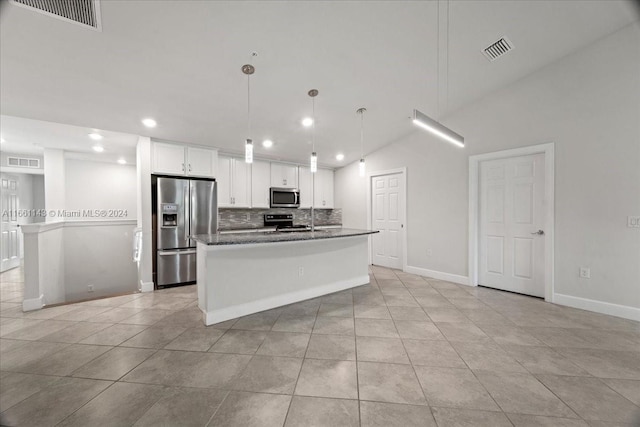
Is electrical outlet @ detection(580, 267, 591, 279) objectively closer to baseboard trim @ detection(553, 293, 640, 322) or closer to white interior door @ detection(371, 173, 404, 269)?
baseboard trim @ detection(553, 293, 640, 322)

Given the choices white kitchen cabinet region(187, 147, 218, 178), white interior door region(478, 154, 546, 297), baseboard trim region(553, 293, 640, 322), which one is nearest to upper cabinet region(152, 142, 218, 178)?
white kitchen cabinet region(187, 147, 218, 178)

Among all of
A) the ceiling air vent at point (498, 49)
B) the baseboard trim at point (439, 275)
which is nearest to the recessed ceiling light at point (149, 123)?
the ceiling air vent at point (498, 49)

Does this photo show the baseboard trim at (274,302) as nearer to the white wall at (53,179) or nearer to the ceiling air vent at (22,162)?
the white wall at (53,179)

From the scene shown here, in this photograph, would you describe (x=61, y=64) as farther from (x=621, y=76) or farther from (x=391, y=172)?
(x=621, y=76)

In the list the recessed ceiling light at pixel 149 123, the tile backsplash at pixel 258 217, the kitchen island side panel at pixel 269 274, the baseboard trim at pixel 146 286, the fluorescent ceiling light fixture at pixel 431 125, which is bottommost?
the baseboard trim at pixel 146 286

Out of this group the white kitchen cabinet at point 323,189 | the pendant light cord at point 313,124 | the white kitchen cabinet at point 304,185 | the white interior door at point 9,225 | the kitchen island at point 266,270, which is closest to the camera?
the kitchen island at point 266,270

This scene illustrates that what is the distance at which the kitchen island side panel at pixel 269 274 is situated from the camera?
8.90ft

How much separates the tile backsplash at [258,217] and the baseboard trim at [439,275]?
225 centimetres

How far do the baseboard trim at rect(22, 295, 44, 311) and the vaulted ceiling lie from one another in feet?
7.70

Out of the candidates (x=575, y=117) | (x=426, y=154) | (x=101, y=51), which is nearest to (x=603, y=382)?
(x=575, y=117)

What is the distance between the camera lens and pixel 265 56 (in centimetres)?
261

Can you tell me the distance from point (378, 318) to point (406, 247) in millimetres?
2404

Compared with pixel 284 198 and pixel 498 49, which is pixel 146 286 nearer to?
pixel 284 198

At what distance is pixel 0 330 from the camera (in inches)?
101
